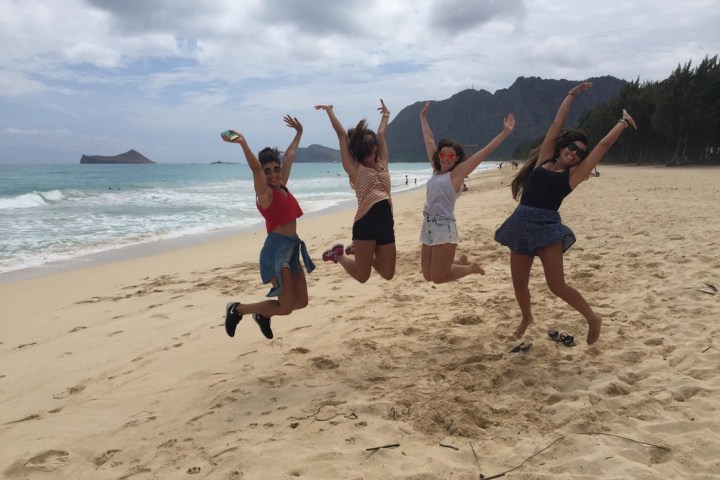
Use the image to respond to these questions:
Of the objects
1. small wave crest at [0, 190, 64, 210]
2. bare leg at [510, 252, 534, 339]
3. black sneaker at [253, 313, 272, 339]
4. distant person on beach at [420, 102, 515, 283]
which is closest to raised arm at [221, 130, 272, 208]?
black sneaker at [253, 313, 272, 339]

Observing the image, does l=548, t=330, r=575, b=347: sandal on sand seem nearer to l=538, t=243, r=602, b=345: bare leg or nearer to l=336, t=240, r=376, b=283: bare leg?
l=538, t=243, r=602, b=345: bare leg

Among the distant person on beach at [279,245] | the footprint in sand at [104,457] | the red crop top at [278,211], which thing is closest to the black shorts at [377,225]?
the distant person on beach at [279,245]

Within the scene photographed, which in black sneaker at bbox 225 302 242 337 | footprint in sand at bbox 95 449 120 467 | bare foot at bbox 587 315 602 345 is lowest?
footprint in sand at bbox 95 449 120 467

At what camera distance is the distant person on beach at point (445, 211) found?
4.45 m

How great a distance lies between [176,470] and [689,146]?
1962 inches

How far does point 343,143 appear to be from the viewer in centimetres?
450

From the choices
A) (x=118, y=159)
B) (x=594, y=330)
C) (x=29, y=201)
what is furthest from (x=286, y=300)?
(x=118, y=159)

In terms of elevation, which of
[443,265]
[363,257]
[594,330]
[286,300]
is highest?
[363,257]

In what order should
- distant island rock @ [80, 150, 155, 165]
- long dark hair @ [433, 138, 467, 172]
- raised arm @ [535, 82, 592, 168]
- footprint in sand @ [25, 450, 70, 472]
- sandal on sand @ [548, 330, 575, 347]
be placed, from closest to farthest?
footprint in sand @ [25, 450, 70, 472] < raised arm @ [535, 82, 592, 168] < sandal on sand @ [548, 330, 575, 347] < long dark hair @ [433, 138, 467, 172] < distant island rock @ [80, 150, 155, 165]

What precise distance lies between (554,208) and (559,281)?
1.97 ft

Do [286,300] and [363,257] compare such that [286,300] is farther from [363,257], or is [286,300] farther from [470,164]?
[470,164]

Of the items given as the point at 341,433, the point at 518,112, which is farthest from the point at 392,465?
the point at 518,112

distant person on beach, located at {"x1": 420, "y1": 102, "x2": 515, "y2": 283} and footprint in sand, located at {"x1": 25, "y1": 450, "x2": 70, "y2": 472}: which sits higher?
distant person on beach, located at {"x1": 420, "y1": 102, "x2": 515, "y2": 283}

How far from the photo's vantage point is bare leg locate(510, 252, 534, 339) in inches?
162
